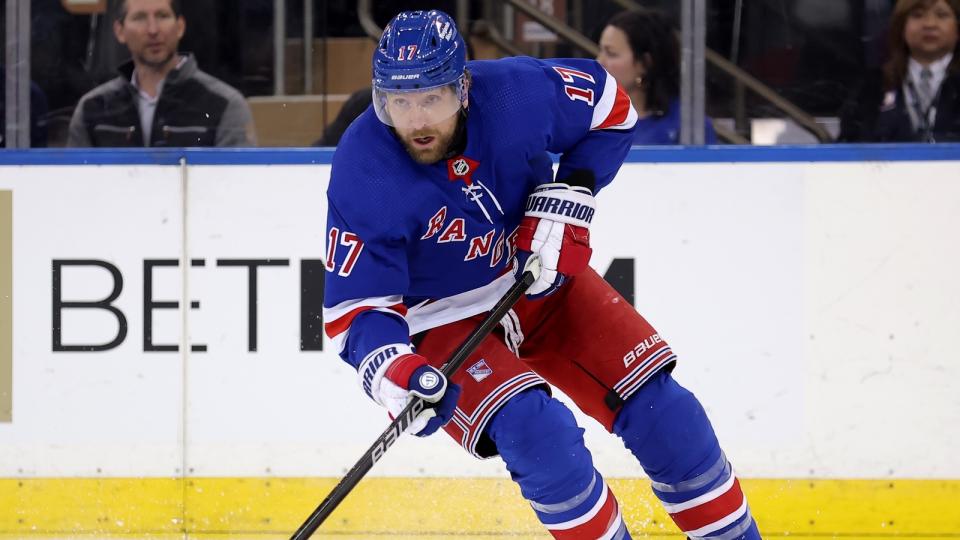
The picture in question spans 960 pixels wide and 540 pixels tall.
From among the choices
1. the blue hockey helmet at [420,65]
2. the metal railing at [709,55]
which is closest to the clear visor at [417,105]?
the blue hockey helmet at [420,65]

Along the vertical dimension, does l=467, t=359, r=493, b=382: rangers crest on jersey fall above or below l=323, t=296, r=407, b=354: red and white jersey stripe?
below

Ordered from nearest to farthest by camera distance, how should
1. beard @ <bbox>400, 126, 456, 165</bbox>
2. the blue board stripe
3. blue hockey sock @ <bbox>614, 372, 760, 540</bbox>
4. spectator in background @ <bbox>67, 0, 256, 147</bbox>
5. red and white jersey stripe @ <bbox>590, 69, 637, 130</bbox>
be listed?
beard @ <bbox>400, 126, 456, 165</bbox>
blue hockey sock @ <bbox>614, 372, 760, 540</bbox>
red and white jersey stripe @ <bbox>590, 69, 637, 130</bbox>
the blue board stripe
spectator in background @ <bbox>67, 0, 256, 147</bbox>

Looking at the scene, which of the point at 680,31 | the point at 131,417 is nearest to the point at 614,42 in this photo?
the point at 680,31

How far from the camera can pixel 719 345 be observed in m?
3.34

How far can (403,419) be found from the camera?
236cm

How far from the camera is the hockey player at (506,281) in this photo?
2.42m

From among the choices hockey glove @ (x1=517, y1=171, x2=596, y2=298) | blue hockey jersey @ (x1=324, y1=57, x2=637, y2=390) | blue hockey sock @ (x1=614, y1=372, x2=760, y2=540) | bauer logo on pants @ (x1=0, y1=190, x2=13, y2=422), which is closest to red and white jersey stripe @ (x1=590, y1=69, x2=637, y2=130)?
blue hockey jersey @ (x1=324, y1=57, x2=637, y2=390)

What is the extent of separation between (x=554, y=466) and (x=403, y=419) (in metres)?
0.28

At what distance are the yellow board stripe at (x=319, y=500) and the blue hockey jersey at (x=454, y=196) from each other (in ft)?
2.71

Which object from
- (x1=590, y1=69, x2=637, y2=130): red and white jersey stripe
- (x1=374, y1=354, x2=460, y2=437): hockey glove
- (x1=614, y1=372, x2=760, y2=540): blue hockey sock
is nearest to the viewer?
(x1=374, y1=354, x2=460, y2=437): hockey glove

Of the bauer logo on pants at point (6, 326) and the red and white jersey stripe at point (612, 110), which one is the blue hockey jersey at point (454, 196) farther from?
the bauer logo on pants at point (6, 326)

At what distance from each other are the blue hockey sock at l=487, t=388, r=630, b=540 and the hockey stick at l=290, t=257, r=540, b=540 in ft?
0.42

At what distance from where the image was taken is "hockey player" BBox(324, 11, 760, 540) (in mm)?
2418

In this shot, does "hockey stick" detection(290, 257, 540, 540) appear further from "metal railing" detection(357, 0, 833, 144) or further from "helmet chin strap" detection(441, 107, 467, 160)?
"metal railing" detection(357, 0, 833, 144)
